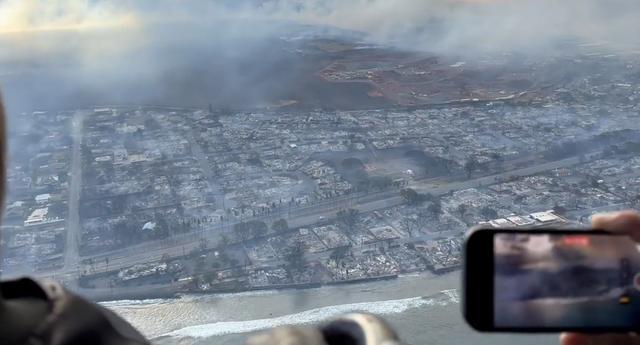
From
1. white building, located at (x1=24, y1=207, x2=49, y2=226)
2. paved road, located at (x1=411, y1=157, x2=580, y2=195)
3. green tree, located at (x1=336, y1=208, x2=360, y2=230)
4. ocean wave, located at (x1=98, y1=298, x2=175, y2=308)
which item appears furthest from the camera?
paved road, located at (x1=411, y1=157, x2=580, y2=195)

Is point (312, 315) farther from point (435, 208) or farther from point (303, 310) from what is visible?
point (435, 208)

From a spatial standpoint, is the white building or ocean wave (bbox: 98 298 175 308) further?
the white building

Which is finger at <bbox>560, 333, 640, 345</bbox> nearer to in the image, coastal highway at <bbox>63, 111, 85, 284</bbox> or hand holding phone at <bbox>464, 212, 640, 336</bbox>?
hand holding phone at <bbox>464, 212, 640, 336</bbox>

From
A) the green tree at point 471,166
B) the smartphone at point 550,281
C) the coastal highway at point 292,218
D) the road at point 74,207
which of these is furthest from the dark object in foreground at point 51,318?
the green tree at point 471,166

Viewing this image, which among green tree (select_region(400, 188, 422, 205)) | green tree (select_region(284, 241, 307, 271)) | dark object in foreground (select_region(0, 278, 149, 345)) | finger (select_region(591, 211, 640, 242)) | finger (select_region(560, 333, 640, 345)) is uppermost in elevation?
dark object in foreground (select_region(0, 278, 149, 345))

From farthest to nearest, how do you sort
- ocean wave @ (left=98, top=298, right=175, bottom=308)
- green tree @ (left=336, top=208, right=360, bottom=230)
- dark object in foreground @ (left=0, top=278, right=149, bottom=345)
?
green tree @ (left=336, top=208, right=360, bottom=230) → ocean wave @ (left=98, top=298, right=175, bottom=308) → dark object in foreground @ (left=0, top=278, right=149, bottom=345)

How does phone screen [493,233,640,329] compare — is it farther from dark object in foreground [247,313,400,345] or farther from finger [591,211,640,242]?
dark object in foreground [247,313,400,345]

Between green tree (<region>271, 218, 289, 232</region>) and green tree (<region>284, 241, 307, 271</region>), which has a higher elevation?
green tree (<region>284, 241, 307, 271</region>)

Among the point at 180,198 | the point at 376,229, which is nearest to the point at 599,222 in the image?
the point at 376,229

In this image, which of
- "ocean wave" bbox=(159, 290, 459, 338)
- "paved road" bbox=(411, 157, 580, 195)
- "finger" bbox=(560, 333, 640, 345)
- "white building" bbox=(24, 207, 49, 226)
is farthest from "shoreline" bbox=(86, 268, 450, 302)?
"finger" bbox=(560, 333, 640, 345)
